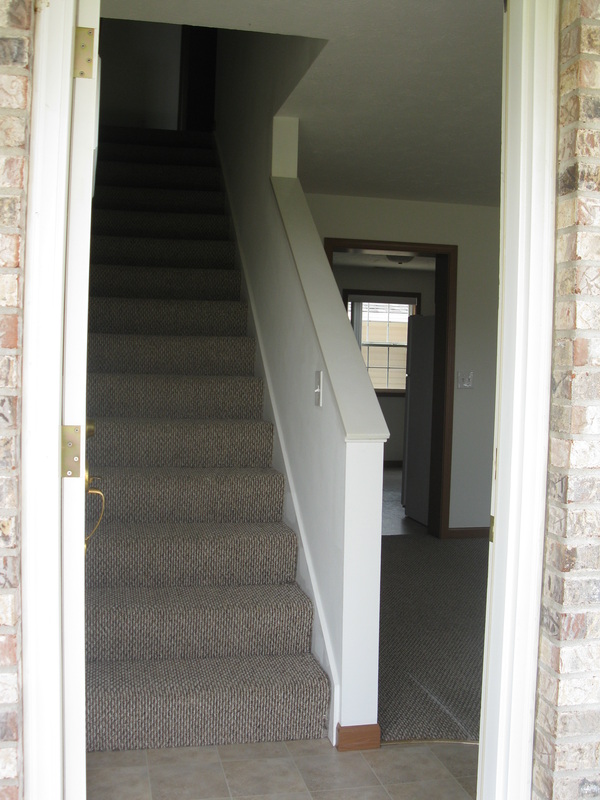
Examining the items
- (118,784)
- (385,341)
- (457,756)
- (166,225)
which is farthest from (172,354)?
(385,341)

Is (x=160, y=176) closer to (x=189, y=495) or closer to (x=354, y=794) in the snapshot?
(x=189, y=495)

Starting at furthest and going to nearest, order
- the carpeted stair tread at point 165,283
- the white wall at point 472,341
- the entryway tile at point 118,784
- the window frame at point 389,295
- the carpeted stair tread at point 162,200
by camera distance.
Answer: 1. the window frame at point 389,295
2. the white wall at point 472,341
3. the carpeted stair tread at point 162,200
4. the carpeted stair tread at point 165,283
5. the entryway tile at point 118,784

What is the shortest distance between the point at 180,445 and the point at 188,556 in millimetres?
627

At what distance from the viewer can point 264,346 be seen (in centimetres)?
386

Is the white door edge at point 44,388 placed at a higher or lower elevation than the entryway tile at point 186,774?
higher

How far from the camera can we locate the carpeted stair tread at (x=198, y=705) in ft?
8.03

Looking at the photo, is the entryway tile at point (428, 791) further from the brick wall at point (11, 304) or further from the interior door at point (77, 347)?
the brick wall at point (11, 304)

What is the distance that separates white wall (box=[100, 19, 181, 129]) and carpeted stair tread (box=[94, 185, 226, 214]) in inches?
88.7

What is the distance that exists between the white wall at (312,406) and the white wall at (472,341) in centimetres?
163

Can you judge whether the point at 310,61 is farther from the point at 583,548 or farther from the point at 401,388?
the point at 401,388

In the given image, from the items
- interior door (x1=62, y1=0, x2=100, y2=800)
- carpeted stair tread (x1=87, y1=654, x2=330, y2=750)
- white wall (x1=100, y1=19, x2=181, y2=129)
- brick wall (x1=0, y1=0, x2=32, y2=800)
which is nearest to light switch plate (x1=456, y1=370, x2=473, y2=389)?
carpeted stair tread (x1=87, y1=654, x2=330, y2=750)

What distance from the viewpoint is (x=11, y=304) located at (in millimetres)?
1338

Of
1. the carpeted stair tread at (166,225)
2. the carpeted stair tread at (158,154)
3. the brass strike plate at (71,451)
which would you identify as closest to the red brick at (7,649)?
the brass strike plate at (71,451)

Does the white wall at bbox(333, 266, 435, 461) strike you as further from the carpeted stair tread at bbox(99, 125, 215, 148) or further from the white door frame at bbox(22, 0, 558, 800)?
the white door frame at bbox(22, 0, 558, 800)
